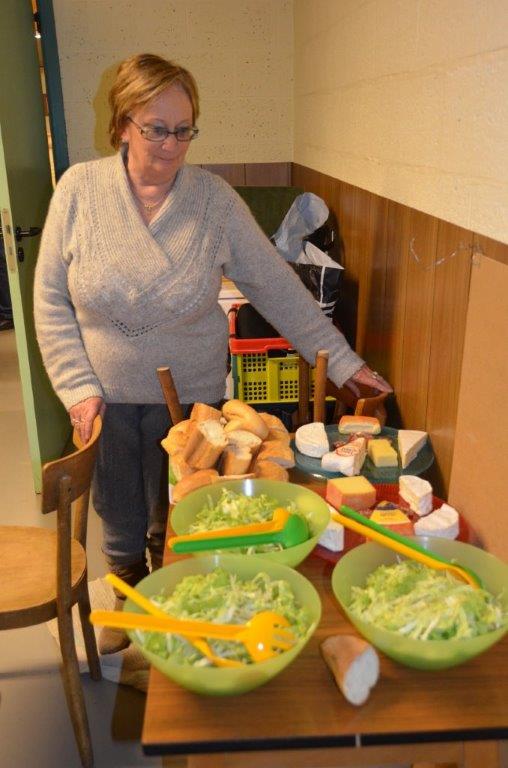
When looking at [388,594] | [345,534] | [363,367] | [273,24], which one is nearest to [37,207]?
[273,24]

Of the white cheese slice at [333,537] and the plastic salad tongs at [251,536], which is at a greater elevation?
the plastic salad tongs at [251,536]

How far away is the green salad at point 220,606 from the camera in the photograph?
899mm

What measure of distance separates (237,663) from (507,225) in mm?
857

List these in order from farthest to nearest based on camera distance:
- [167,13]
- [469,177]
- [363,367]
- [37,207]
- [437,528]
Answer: [167,13], [37,207], [363,367], [469,177], [437,528]

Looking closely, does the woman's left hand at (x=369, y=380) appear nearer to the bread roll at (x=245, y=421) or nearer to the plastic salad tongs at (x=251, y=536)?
the bread roll at (x=245, y=421)

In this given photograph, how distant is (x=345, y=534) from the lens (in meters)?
1.25

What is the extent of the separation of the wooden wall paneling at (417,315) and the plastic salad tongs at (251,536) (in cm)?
73

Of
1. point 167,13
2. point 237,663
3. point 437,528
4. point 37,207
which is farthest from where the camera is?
point 167,13

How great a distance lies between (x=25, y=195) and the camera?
9.92ft

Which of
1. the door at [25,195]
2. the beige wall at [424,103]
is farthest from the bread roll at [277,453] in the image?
the door at [25,195]

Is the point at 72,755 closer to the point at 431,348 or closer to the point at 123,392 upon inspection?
the point at 123,392

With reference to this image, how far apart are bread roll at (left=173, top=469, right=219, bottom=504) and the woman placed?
521 millimetres

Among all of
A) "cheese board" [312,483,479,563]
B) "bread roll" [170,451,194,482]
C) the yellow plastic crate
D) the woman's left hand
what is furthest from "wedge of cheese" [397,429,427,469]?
the yellow plastic crate

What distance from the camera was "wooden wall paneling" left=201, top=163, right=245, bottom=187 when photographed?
3.89m
